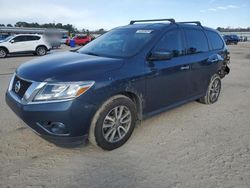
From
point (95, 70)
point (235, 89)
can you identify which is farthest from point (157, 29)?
point (235, 89)

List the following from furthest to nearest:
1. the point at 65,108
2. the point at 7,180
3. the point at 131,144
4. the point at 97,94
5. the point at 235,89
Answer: the point at 235,89 < the point at 131,144 < the point at 97,94 < the point at 65,108 < the point at 7,180

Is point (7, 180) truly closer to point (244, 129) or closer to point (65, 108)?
point (65, 108)

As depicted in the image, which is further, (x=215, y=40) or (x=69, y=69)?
(x=215, y=40)

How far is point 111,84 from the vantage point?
3398 mm

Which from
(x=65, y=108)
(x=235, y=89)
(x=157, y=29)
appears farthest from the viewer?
(x=235, y=89)

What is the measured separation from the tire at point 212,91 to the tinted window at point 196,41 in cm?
77

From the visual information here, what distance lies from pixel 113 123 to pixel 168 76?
1.30m

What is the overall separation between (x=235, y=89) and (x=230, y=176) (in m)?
5.21

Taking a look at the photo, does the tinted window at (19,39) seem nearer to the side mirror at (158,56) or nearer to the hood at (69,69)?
the hood at (69,69)

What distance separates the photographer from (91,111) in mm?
3252

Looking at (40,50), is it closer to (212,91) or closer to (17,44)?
(17,44)

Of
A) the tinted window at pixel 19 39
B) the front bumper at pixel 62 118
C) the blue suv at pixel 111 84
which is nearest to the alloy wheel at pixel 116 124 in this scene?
the blue suv at pixel 111 84

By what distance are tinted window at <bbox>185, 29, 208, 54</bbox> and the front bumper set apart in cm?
256

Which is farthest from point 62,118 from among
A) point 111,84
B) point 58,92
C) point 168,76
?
point 168,76
